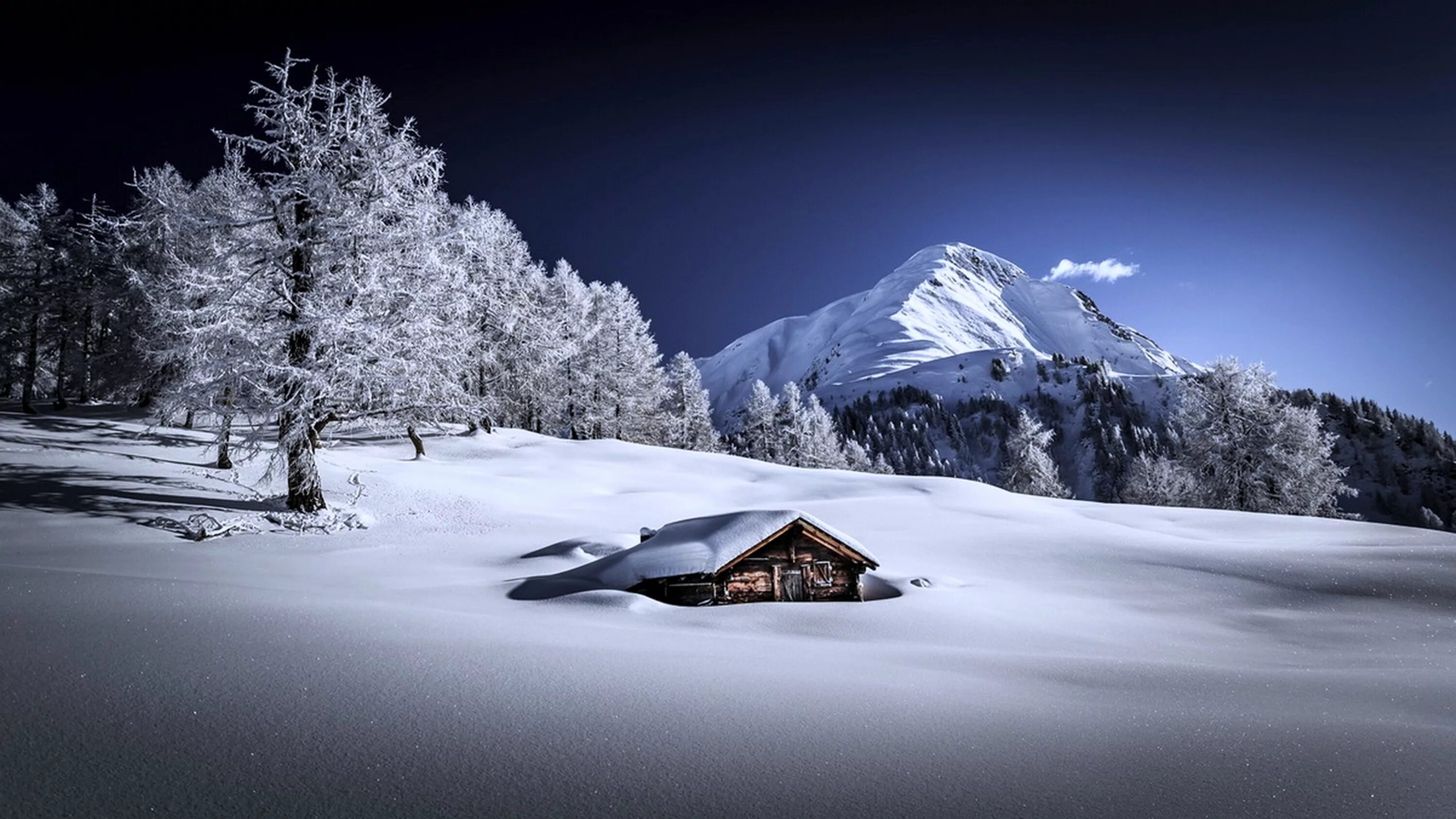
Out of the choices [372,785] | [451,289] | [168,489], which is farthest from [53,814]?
[168,489]

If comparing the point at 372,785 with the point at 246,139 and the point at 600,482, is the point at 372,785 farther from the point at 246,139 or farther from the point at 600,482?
the point at 600,482

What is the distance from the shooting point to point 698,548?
14.3 m

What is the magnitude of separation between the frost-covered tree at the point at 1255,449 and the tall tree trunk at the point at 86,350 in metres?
60.7

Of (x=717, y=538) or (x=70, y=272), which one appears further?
(x=70, y=272)

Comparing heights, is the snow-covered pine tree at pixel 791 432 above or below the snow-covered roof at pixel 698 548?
above

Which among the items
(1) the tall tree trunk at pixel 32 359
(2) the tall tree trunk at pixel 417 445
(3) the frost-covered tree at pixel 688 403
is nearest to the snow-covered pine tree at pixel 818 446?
(3) the frost-covered tree at pixel 688 403

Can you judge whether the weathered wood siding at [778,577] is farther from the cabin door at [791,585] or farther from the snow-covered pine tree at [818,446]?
the snow-covered pine tree at [818,446]

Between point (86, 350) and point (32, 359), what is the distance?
7.47 feet

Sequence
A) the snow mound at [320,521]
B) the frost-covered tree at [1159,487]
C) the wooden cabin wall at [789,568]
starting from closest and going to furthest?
the wooden cabin wall at [789,568], the snow mound at [320,521], the frost-covered tree at [1159,487]

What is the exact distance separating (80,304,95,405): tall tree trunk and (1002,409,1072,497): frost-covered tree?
63.6 metres

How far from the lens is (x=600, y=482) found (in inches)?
1204

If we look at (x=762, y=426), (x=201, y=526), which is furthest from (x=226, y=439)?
(x=762, y=426)

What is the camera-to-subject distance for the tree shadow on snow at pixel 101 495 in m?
16.0

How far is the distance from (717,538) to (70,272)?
38423mm
